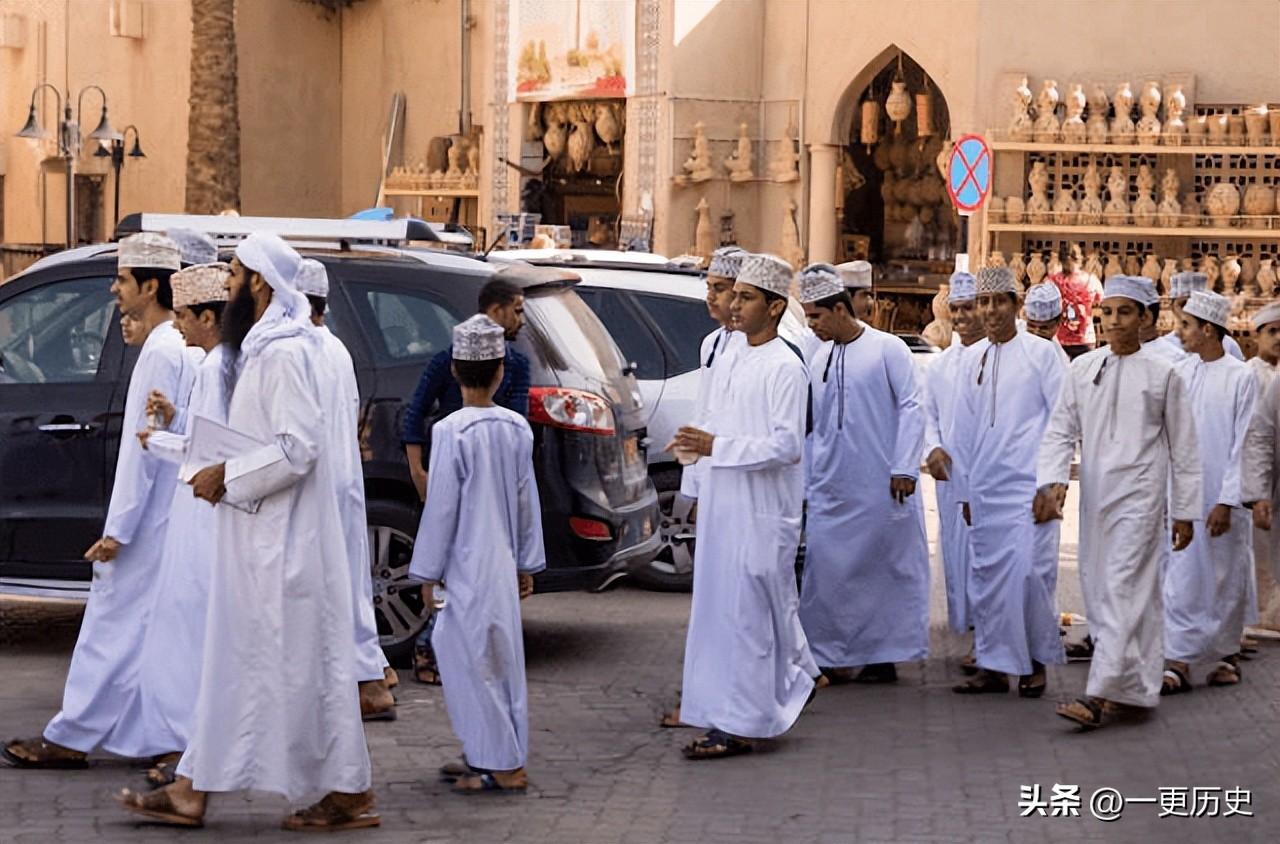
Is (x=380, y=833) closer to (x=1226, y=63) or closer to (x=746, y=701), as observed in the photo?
(x=746, y=701)

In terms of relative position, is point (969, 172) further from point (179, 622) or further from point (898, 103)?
point (179, 622)

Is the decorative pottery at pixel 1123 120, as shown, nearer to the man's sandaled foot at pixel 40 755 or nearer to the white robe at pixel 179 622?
the white robe at pixel 179 622

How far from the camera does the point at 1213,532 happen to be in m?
9.57

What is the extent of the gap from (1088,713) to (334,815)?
10.8 feet

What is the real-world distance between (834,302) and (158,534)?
3.45 meters

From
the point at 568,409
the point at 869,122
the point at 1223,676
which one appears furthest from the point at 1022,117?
the point at 568,409

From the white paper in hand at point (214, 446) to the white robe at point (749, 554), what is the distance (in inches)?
82.2

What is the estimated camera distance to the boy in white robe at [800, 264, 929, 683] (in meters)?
9.55

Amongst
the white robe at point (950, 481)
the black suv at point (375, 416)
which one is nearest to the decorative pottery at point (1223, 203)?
the white robe at point (950, 481)

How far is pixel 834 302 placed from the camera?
31.4 feet

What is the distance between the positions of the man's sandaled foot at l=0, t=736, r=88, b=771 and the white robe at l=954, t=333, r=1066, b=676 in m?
3.95

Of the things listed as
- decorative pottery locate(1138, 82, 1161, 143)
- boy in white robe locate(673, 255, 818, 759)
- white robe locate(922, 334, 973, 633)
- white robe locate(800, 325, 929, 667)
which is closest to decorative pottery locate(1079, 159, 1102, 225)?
decorative pottery locate(1138, 82, 1161, 143)

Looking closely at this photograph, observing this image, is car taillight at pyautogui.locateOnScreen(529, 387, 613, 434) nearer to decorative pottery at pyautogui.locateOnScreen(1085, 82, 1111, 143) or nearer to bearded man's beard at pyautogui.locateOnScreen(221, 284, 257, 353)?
bearded man's beard at pyautogui.locateOnScreen(221, 284, 257, 353)

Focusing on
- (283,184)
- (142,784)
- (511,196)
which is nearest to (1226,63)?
(511,196)
